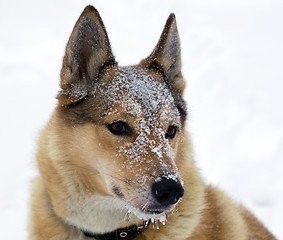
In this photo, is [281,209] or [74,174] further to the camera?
[281,209]

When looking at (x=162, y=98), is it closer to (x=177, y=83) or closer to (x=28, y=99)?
(x=177, y=83)

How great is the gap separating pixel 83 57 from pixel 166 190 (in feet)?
4.55

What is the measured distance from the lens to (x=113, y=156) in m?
2.80

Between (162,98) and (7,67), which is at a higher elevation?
(7,67)

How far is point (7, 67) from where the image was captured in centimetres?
1038

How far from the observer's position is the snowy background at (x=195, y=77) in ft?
20.6

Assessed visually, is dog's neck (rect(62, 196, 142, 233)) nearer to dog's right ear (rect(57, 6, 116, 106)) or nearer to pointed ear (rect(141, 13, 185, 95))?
dog's right ear (rect(57, 6, 116, 106))

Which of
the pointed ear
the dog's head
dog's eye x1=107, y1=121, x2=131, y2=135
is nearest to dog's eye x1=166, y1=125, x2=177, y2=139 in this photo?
the dog's head

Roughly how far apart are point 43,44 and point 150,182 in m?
10.4

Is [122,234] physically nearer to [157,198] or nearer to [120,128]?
[157,198]

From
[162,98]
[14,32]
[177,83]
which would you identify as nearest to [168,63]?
[177,83]

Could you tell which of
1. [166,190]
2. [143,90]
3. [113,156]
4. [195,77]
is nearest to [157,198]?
[166,190]

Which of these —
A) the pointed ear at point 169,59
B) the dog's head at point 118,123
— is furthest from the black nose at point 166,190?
the pointed ear at point 169,59

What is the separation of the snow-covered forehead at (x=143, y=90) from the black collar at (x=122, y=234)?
92 cm
